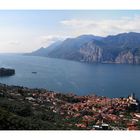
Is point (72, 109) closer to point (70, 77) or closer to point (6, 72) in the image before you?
point (70, 77)

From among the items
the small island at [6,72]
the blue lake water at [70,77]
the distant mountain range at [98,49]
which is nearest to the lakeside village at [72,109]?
the blue lake water at [70,77]

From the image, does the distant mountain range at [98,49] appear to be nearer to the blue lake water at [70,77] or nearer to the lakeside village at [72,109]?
the blue lake water at [70,77]

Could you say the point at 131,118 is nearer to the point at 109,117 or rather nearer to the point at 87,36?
the point at 109,117

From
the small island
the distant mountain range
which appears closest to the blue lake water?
the small island

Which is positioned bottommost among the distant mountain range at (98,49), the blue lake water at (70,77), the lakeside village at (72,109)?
the lakeside village at (72,109)

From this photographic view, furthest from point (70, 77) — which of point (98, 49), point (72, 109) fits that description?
point (98, 49)

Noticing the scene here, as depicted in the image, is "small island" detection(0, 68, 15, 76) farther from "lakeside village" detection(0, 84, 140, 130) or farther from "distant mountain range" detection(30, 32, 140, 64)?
"distant mountain range" detection(30, 32, 140, 64)
